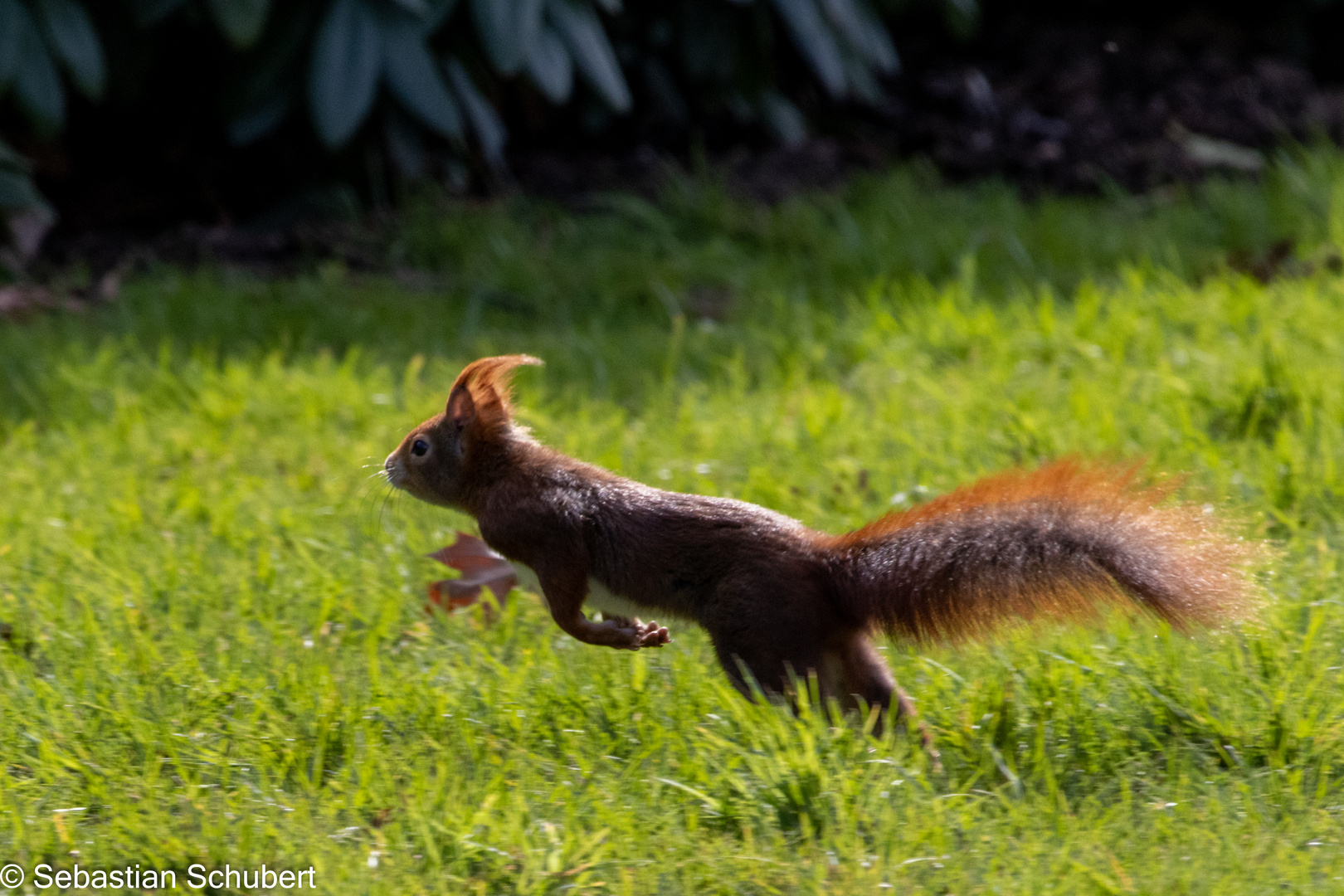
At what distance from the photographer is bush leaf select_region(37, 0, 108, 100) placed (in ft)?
17.0

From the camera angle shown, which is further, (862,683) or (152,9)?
(152,9)

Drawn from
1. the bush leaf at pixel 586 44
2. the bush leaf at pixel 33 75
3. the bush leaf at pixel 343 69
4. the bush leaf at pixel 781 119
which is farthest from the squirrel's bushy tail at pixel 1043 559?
the bush leaf at pixel 781 119

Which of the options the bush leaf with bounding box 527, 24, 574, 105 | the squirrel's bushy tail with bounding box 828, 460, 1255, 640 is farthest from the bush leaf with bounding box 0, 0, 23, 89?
the squirrel's bushy tail with bounding box 828, 460, 1255, 640

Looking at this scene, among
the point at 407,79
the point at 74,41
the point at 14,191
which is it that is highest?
the point at 74,41

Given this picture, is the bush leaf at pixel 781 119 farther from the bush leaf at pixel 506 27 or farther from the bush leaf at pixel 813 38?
the bush leaf at pixel 506 27

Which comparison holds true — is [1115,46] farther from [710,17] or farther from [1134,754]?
[1134,754]

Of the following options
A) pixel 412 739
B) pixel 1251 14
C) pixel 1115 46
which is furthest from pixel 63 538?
pixel 1251 14

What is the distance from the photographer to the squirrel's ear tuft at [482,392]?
2715mm

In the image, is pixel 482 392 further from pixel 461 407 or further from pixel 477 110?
pixel 477 110

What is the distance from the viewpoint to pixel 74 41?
17.0ft

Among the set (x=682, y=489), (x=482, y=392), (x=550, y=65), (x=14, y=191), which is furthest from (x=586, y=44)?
(x=482, y=392)

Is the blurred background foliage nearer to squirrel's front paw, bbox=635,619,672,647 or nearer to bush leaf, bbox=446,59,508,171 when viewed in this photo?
bush leaf, bbox=446,59,508,171

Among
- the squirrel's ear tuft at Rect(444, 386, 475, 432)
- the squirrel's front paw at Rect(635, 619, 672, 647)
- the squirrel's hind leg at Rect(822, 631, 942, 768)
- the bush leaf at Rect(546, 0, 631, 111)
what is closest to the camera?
the squirrel's hind leg at Rect(822, 631, 942, 768)

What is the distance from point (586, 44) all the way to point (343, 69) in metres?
0.96
